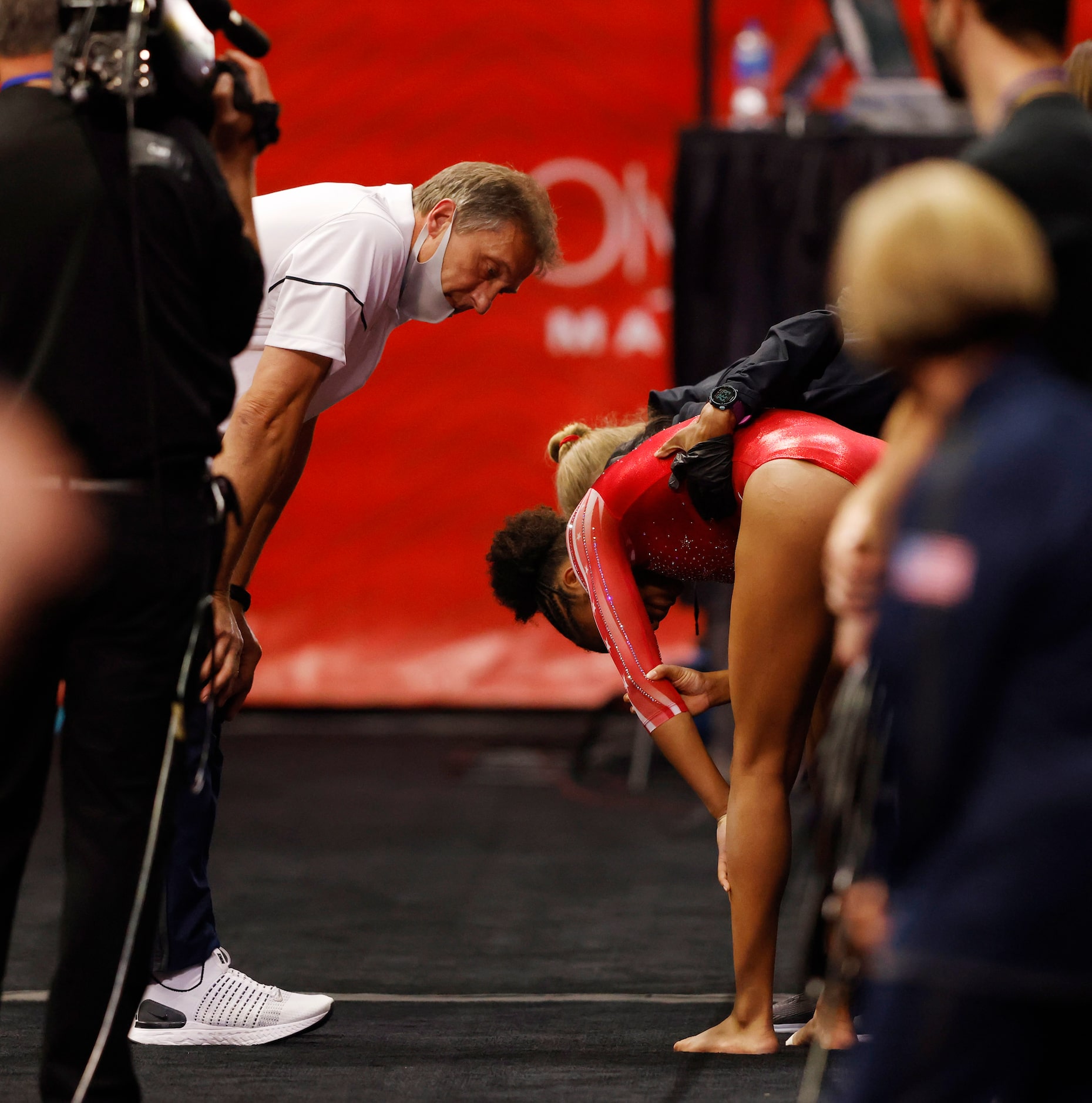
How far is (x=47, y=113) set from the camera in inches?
64.2

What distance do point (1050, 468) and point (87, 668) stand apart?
1.09 metres

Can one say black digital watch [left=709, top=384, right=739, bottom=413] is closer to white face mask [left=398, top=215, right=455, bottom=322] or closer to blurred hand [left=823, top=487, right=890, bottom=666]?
white face mask [left=398, top=215, right=455, bottom=322]

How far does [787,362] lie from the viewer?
230 cm

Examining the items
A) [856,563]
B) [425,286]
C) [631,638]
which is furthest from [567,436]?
[856,563]

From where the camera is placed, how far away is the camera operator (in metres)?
1.62

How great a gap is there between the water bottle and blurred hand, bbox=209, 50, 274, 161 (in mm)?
4287

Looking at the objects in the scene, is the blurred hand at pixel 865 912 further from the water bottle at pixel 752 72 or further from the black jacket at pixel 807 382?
the water bottle at pixel 752 72

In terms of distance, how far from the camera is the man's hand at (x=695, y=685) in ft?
7.86

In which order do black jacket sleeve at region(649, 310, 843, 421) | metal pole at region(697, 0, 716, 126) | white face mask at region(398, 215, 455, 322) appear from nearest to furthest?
black jacket sleeve at region(649, 310, 843, 421) → white face mask at region(398, 215, 455, 322) → metal pole at region(697, 0, 716, 126)

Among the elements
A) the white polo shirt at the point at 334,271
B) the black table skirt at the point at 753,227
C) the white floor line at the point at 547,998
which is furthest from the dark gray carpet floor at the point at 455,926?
the black table skirt at the point at 753,227

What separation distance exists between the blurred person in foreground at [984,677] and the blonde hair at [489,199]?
1.53m

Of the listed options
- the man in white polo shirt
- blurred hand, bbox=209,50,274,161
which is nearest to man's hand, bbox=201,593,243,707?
the man in white polo shirt

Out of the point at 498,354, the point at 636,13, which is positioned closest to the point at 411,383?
the point at 498,354

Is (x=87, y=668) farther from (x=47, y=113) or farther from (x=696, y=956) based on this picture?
(x=696, y=956)
